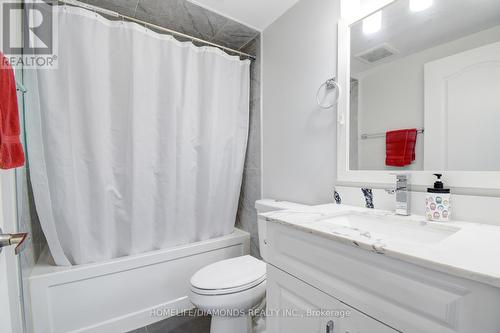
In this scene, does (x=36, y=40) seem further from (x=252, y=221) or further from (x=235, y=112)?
(x=252, y=221)

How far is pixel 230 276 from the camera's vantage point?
3.95 ft

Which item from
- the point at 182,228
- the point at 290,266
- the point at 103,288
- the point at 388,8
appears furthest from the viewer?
the point at 182,228

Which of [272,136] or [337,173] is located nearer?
[337,173]

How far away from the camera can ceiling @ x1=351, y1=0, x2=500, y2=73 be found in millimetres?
813

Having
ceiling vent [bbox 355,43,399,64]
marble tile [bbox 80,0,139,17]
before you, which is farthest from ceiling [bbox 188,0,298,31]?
ceiling vent [bbox 355,43,399,64]

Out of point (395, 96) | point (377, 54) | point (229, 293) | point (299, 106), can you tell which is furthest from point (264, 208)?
point (377, 54)

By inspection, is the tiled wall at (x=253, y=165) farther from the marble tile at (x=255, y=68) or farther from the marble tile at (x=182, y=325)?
the marble tile at (x=182, y=325)

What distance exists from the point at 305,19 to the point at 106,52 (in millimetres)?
1261

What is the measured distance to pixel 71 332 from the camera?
1.23m

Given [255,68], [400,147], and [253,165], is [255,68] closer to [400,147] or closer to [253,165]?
[253,165]

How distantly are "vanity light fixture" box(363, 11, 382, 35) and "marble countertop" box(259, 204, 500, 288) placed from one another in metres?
0.94

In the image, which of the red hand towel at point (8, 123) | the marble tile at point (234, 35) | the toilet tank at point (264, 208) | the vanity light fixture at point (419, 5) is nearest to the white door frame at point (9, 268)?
the red hand towel at point (8, 123)

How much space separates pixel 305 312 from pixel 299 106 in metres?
1.18

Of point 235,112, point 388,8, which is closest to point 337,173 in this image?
point 388,8
